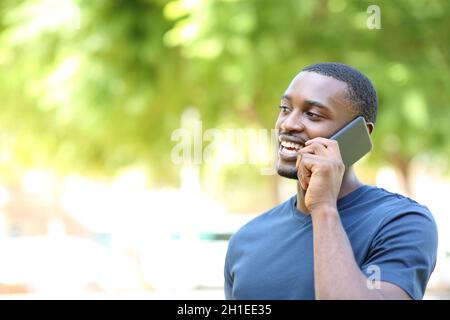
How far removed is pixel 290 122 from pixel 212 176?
10974mm

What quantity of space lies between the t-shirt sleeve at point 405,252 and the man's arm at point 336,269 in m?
0.03

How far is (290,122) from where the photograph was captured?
7.41 ft

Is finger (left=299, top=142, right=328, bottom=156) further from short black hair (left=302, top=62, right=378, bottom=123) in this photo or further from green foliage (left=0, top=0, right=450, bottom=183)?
green foliage (left=0, top=0, right=450, bottom=183)

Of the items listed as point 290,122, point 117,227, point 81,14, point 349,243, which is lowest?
point 349,243

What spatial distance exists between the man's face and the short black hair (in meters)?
0.02

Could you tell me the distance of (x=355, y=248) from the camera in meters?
2.14

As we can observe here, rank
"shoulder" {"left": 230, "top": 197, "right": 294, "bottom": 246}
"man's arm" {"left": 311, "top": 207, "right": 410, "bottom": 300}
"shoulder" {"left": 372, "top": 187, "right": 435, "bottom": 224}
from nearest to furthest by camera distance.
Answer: "man's arm" {"left": 311, "top": 207, "right": 410, "bottom": 300}
"shoulder" {"left": 372, "top": 187, "right": 435, "bottom": 224}
"shoulder" {"left": 230, "top": 197, "right": 294, "bottom": 246}

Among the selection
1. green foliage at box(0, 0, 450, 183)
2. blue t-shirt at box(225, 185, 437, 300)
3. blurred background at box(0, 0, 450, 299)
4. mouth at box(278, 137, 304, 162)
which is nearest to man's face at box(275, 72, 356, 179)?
mouth at box(278, 137, 304, 162)

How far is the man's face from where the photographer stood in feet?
7.35

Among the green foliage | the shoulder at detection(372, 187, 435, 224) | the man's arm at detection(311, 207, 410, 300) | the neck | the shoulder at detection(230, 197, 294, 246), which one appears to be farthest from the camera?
the green foliage

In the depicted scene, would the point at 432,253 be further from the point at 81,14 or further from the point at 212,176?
the point at 212,176

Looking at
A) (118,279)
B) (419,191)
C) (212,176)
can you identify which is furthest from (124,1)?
(419,191)
